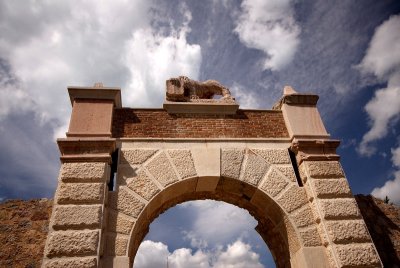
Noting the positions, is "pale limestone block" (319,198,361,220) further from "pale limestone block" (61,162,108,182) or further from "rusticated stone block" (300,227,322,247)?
"pale limestone block" (61,162,108,182)

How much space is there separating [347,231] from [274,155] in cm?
172

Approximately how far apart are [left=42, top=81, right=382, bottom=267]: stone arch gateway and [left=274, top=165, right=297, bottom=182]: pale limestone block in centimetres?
2

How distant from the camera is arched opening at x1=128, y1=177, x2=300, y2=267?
16.8 ft

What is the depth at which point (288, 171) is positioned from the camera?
18.3 ft

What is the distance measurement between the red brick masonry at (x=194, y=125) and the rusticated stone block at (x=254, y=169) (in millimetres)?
567

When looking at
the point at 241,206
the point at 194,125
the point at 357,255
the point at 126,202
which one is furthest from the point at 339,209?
the point at 126,202

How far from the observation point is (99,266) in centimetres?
420

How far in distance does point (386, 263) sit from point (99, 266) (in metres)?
4.79

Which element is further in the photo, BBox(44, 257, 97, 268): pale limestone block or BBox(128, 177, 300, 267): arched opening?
BBox(128, 177, 300, 267): arched opening

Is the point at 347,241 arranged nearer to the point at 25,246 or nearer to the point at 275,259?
the point at 275,259

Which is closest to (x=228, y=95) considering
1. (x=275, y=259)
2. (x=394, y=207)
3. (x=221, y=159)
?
(x=221, y=159)

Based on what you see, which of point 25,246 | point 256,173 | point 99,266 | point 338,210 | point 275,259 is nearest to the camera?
point 99,266

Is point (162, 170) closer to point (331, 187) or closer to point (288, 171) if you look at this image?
point (288, 171)

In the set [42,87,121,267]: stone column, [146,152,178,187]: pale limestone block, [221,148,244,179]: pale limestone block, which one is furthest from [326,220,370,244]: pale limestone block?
[42,87,121,267]: stone column
